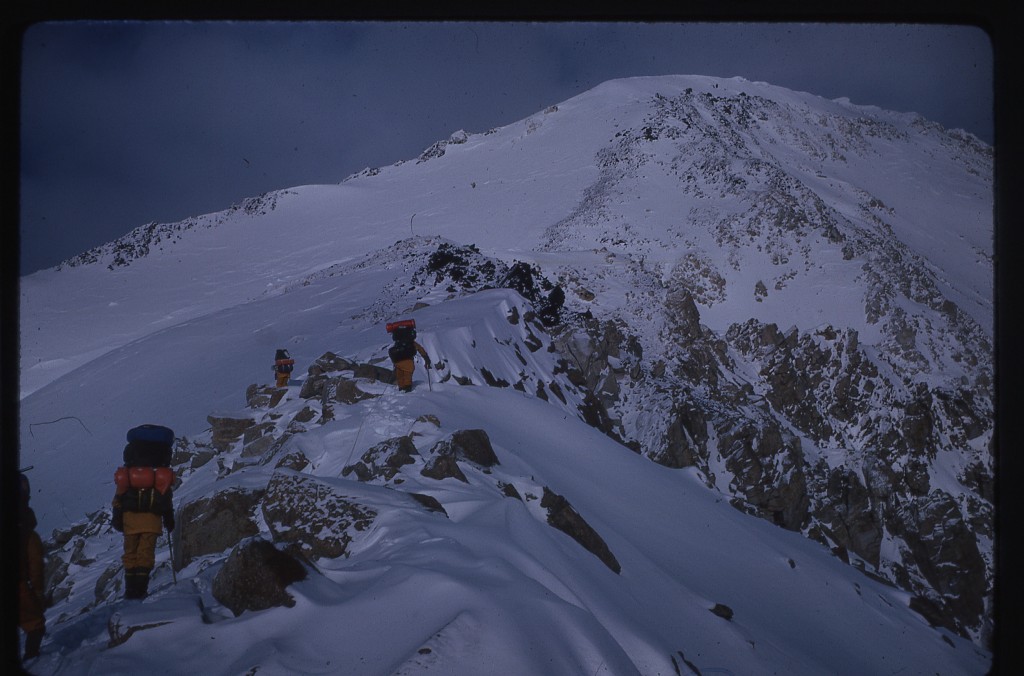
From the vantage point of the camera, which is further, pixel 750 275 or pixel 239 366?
pixel 750 275

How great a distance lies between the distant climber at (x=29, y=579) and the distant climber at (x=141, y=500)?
44cm

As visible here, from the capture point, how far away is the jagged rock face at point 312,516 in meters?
4.07

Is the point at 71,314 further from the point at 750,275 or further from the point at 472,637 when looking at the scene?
the point at 750,275

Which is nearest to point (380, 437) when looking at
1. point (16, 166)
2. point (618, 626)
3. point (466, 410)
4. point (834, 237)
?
point (466, 410)

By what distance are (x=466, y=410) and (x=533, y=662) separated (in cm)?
389

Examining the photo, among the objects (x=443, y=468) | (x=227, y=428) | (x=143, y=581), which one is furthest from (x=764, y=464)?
(x=143, y=581)

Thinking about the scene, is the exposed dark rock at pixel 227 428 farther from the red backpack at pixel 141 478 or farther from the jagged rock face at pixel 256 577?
the jagged rock face at pixel 256 577

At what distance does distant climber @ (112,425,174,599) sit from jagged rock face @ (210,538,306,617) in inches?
28.5

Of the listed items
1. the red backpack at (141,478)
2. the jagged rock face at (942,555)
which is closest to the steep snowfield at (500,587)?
the jagged rock face at (942,555)

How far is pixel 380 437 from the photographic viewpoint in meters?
5.96

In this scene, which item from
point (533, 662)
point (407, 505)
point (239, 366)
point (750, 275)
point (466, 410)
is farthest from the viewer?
point (750, 275)

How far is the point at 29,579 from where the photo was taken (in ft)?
11.5

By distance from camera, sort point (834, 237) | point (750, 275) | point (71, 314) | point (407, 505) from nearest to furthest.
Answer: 1. point (407, 505)
2. point (71, 314)
3. point (750, 275)
4. point (834, 237)

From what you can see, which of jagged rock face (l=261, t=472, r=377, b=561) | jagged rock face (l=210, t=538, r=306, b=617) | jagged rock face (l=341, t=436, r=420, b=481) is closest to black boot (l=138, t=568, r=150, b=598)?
jagged rock face (l=210, t=538, r=306, b=617)
